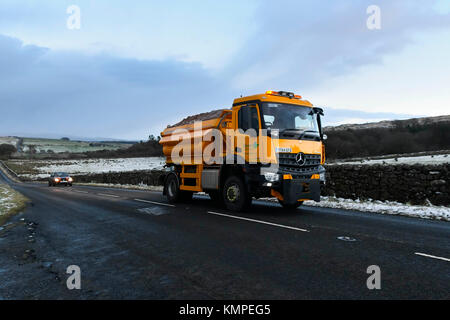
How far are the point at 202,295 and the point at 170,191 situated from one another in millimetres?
10322

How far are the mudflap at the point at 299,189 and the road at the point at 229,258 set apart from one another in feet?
2.17

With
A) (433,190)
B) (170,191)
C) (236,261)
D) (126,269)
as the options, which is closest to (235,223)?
(236,261)

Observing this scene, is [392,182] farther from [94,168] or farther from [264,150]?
[94,168]

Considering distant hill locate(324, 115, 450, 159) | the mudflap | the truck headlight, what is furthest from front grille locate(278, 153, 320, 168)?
distant hill locate(324, 115, 450, 159)

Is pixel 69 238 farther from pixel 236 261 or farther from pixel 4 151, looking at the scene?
pixel 4 151

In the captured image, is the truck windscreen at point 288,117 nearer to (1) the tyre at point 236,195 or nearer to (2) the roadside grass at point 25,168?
(1) the tyre at point 236,195

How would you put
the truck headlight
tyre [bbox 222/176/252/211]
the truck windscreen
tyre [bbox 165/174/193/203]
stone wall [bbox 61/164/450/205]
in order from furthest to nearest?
1. tyre [bbox 165/174/193/203]
2. stone wall [bbox 61/164/450/205]
3. tyre [bbox 222/176/252/211]
4. the truck windscreen
5. the truck headlight

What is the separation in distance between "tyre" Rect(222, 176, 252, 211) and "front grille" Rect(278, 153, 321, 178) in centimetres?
144

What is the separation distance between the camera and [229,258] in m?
5.16

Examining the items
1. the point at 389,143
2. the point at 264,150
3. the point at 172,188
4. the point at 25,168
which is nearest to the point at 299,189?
the point at 264,150

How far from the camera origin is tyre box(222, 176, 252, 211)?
32.3 feet

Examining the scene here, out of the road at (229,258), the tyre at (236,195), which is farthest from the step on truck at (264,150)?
the road at (229,258)

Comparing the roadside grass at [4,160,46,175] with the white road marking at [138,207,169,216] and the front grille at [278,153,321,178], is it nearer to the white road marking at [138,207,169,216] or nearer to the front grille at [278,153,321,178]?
the white road marking at [138,207,169,216]
